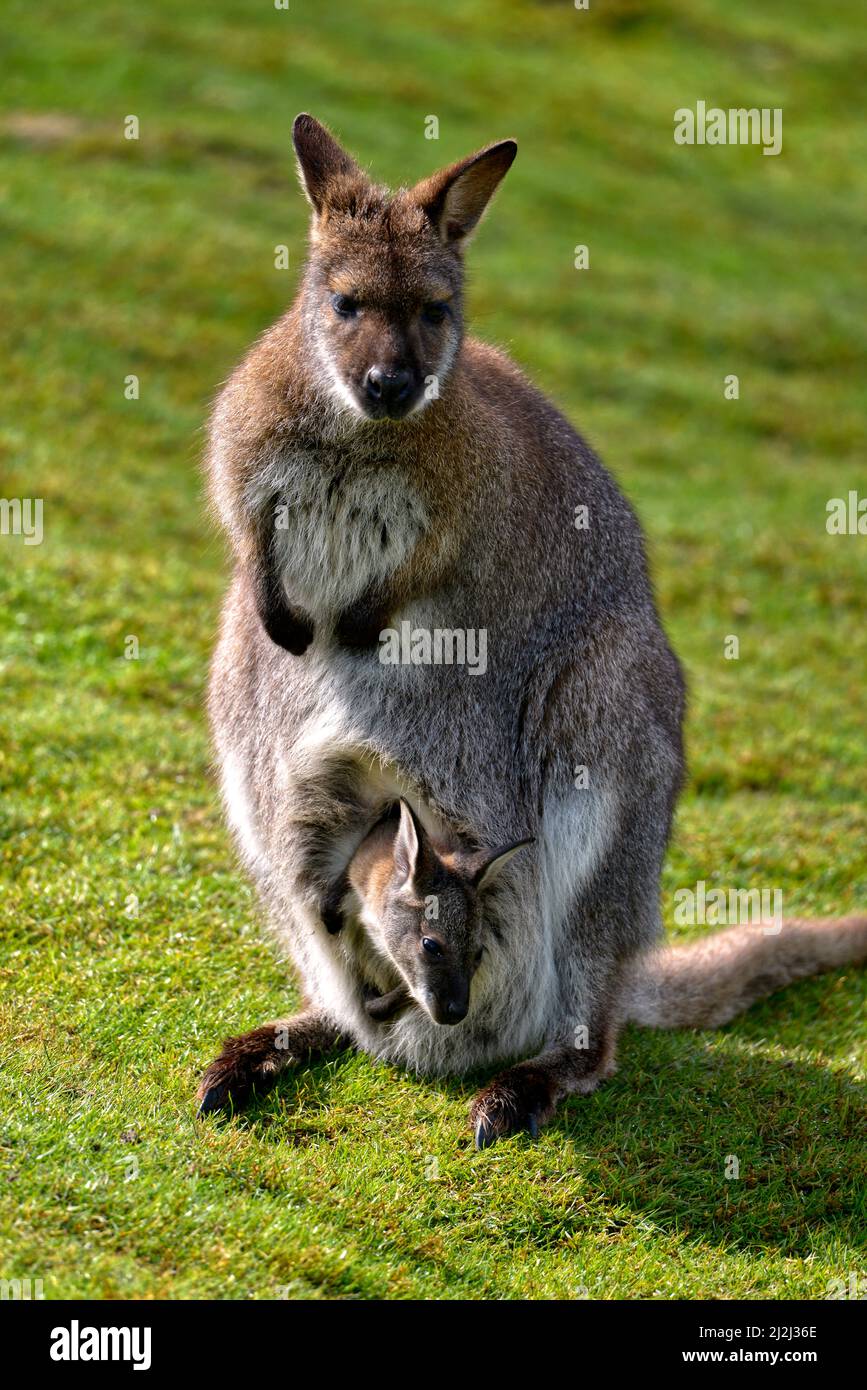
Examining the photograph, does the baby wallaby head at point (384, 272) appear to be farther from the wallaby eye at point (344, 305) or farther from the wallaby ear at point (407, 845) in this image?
the wallaby ear at point (407, 845)

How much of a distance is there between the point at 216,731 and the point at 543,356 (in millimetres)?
9705

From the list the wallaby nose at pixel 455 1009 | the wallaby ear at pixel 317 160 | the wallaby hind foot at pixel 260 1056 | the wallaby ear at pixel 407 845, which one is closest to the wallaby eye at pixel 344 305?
the wallaby ear at pixel 317 160

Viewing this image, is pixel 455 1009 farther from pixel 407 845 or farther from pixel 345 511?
pixel 345 511

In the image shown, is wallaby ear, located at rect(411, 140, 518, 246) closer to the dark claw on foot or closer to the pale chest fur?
the pale chest fur

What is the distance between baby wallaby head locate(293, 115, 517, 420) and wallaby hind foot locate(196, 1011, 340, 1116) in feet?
6.95

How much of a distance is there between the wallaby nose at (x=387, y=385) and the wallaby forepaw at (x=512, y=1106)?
2252mm

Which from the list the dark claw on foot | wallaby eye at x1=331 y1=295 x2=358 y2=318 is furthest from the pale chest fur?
the dark claw on foot

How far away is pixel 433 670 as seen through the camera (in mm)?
5441

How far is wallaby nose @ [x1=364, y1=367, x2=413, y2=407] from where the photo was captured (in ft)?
16.4

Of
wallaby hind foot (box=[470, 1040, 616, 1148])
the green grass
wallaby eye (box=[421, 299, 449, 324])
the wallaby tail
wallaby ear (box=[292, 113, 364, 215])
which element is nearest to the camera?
the green grass

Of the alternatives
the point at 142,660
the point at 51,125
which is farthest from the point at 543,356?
the point at 142,660

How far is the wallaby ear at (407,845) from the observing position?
201 inches

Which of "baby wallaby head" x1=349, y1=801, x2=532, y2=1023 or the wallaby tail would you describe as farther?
the wallaby tail

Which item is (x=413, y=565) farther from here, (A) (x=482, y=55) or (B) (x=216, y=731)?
(A) (x=482, y=55)
